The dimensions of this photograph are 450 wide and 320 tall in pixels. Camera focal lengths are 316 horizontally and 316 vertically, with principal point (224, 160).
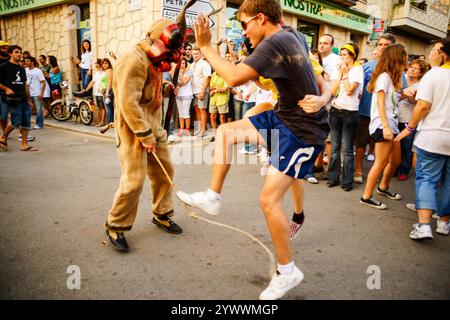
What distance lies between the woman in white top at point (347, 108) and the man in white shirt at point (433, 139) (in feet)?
4.69

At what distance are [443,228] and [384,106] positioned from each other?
5.38 feet

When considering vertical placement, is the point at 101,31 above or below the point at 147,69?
above

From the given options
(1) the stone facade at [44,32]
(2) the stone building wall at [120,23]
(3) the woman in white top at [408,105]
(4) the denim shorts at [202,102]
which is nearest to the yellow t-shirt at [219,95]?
(4) the denim shorts at [202,102]

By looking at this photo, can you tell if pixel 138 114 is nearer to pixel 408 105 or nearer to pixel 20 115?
pixel 408 105

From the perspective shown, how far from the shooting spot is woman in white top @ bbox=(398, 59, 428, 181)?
5.36 metres

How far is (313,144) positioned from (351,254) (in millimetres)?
1358

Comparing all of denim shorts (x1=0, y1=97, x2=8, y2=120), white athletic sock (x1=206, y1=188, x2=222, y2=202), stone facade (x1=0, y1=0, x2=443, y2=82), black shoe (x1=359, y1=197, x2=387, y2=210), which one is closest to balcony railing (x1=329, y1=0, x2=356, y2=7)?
stone facade (x1=0, y1=0, x2=443, y2=82)

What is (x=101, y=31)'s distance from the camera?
436 inches

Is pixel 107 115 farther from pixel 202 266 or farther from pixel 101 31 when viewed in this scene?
pixel 202 266

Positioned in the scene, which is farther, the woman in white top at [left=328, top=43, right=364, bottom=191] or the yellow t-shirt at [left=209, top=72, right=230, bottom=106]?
the yellow t-shirt at [left=209, top=72, right=230, bottom=106]

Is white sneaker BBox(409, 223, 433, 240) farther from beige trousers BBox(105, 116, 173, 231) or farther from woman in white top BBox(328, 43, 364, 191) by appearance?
beige trousers BBox(105, 116, 173, 231)

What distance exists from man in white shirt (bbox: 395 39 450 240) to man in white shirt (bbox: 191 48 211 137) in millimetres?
5992
